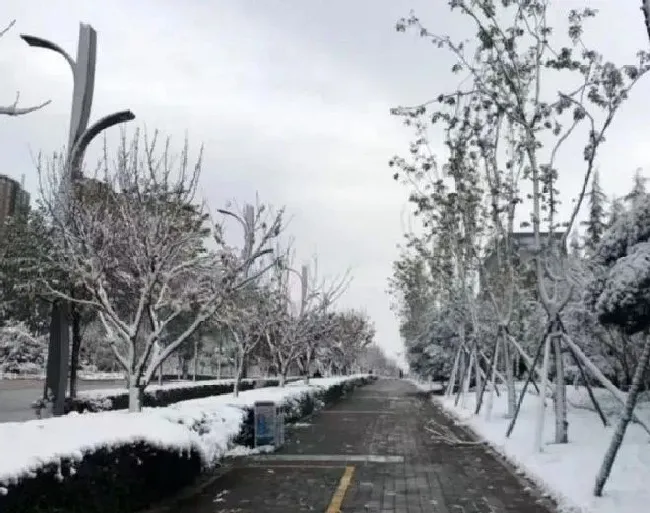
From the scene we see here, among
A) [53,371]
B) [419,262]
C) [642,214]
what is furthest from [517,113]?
[419,262]

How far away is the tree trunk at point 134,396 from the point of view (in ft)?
37.4

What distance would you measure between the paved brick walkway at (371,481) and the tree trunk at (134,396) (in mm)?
1783

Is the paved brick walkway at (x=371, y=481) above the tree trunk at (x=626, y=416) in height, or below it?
below

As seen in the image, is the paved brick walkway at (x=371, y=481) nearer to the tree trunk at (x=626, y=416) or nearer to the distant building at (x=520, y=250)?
the tree trunk at (x=626, y=416)

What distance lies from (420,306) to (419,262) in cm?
933

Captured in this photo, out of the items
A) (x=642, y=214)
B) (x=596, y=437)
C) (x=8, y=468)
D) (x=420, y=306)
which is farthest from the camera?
(x=420, y=306)

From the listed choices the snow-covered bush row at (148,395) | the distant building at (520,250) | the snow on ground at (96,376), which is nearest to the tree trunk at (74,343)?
the snow-covered bush row at (148,395)

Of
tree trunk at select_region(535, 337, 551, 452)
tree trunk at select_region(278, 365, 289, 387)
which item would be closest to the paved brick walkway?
tree trunk at select_region(535, 337, 551, 452)

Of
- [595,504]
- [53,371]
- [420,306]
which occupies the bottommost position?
[595,504]

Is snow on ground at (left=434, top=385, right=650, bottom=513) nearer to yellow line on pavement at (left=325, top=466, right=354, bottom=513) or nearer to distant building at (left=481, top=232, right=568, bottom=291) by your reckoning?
yellow line on pavement at (left=325, top=466, right=354, bottom=513)

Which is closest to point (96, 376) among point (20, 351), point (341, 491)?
point (20, 351)

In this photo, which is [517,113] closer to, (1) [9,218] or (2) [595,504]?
(2) [595,504]

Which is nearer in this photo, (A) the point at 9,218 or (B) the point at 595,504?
(B) the point at 595,504

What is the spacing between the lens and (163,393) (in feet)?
84.0
